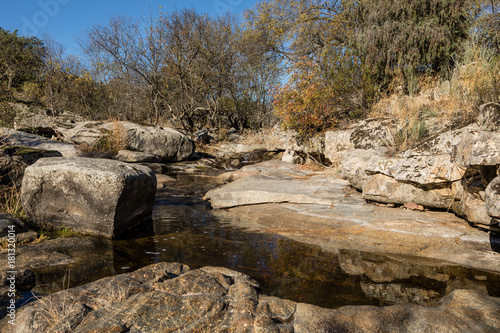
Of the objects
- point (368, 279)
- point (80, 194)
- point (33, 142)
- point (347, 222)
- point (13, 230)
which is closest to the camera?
point (368, 279)

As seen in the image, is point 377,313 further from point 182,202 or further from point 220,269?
point 182,202

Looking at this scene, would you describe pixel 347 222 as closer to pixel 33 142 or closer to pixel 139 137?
pixel 33 142

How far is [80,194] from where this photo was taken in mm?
4742

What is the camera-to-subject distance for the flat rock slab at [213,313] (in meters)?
2.13

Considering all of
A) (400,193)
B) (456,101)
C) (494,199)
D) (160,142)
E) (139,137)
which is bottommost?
(400,193)

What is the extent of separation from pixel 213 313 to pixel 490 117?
13.6ft

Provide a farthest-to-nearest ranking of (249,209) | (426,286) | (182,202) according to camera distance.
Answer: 1. (182,202)
2. (249,209)
3. (426,286)

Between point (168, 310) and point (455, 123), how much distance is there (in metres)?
Answer: 6.07

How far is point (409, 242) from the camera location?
4.17m

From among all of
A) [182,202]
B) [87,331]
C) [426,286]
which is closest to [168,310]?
[87,331]

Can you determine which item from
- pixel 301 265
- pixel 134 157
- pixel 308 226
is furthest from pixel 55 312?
pixel 134 157

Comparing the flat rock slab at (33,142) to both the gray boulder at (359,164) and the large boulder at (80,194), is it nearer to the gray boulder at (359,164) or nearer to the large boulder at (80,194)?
the large boulder at (80,194)

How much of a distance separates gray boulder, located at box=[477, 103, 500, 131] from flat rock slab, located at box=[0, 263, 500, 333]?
7.25 feet

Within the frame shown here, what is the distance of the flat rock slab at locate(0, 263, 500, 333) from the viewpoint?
2.13 m
